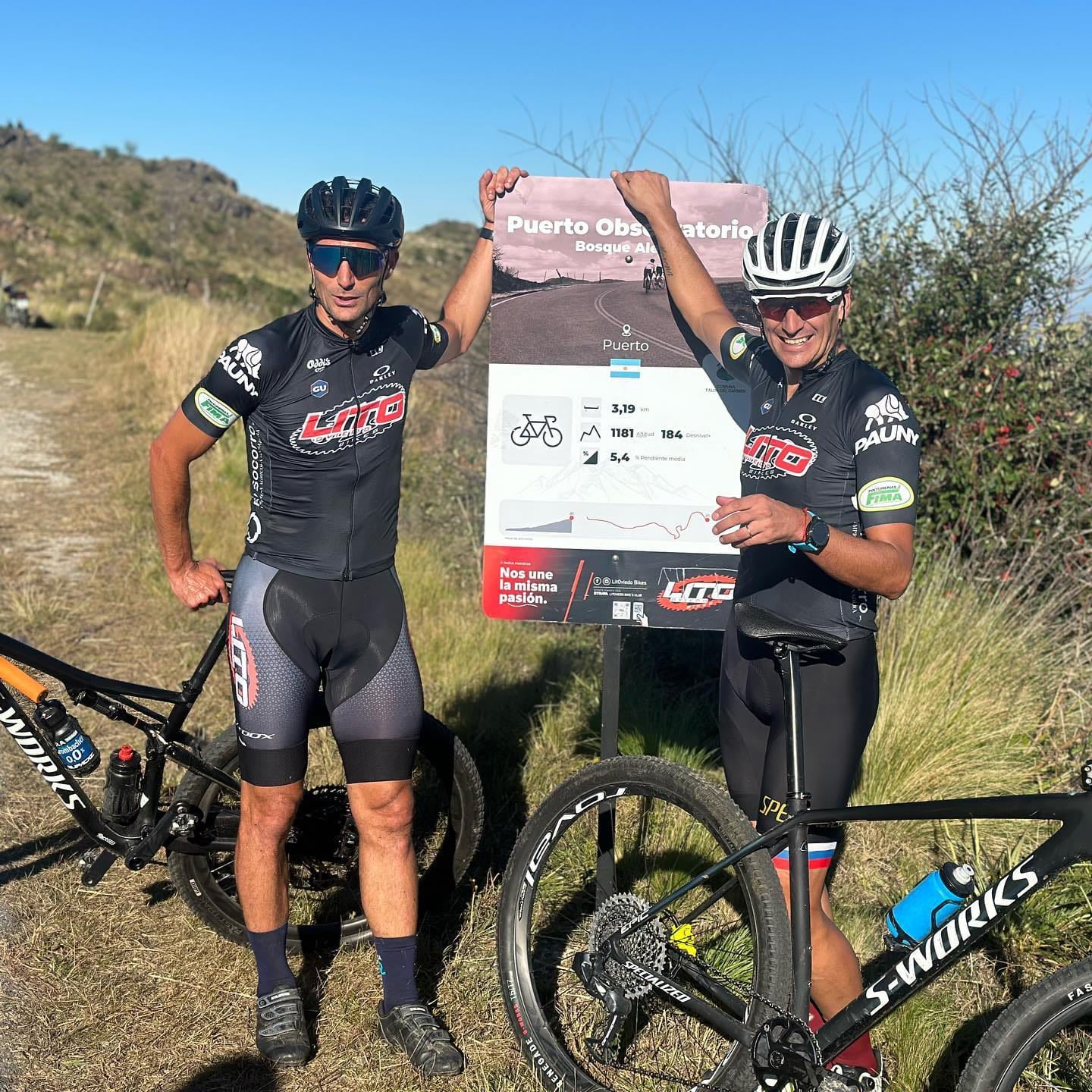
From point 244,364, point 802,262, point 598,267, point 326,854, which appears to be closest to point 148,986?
point 326,854

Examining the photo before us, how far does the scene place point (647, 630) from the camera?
235 inches

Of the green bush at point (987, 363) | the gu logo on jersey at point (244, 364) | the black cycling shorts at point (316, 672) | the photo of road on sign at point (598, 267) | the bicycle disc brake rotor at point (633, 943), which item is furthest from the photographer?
the green bush at point (987, 363)

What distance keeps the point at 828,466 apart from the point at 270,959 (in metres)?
2.17

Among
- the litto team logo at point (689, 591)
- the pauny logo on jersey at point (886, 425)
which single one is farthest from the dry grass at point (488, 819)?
the pauny logo on jersey at point (886, 425)

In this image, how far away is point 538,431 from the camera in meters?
3.50

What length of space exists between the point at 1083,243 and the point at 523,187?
4145 millimetres

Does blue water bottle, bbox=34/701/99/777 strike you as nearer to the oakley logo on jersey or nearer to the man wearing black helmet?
the man wearing black helmet

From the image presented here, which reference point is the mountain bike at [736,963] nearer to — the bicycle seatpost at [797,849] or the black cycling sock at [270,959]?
the bicycle seatpost at [797,849]

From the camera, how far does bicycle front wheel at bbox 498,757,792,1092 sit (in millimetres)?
2617

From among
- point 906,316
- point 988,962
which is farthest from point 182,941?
point 906,316

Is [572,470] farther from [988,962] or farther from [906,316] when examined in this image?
[906,316]

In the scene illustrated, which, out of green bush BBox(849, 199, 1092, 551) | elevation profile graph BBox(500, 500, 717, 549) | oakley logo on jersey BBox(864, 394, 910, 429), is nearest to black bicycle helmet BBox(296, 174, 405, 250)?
elevation profile graph BBox(500, 500, 717, 549)

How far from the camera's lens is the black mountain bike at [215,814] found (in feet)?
11.1

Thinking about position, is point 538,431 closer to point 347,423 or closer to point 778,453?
point 347,423
